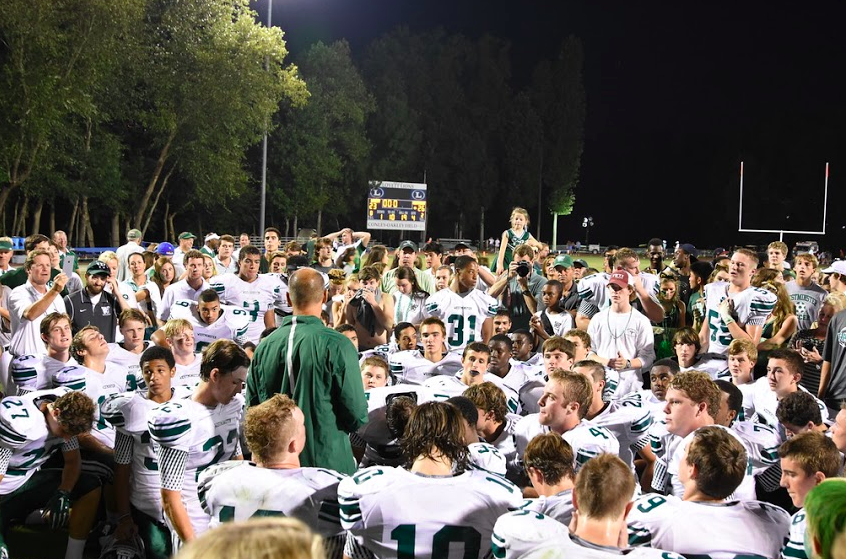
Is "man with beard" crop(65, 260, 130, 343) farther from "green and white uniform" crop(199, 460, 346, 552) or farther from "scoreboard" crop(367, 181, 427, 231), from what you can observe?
"scoreboard" crop(367, 181, 427, 231)

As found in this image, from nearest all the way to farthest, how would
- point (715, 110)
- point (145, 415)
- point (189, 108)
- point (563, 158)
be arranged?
1. point (145, 415)
2. point (189, 108)
3. point (563, 158)
4. point (715, 110)

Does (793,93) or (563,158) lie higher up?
(793,93)

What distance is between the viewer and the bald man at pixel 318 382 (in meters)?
4.59

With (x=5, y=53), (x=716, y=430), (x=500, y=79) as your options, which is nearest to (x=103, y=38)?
(x=5, y=53)

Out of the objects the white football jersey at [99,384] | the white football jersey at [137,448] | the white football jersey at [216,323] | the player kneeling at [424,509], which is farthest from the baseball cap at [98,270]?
the player kneeling at [424,509]

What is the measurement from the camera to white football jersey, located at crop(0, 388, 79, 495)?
5.04m

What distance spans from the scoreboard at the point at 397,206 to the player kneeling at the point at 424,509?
2652 cm

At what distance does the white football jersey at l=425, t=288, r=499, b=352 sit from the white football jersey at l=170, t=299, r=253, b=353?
Result: 6.16 feet

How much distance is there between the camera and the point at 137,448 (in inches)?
205

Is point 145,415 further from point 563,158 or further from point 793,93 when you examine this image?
point 793,93

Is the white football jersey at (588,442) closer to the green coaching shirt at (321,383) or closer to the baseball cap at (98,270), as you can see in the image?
the green coaching shirt at (321,383)

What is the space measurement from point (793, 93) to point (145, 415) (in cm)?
8760

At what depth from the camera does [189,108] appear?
2992 centimetres

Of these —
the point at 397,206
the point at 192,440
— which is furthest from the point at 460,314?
the point at 397,206
